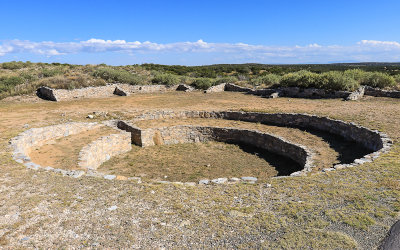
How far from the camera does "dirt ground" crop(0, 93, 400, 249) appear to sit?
4.63 meters

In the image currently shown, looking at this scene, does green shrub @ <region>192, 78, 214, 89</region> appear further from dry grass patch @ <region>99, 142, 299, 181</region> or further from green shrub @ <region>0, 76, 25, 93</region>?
green shrub @ <region>0, 76, 25, 93</region>

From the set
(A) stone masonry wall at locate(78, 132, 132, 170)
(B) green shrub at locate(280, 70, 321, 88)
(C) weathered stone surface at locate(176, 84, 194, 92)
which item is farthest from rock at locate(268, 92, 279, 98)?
(A) stone masonry wall at locate(78, 132, 132, 170)

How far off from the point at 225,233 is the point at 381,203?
344 centimetres

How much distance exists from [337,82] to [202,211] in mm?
21873

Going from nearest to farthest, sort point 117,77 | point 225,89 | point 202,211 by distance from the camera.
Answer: point 202,211 → point 225,89 → point 117,77

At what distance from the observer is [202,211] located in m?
5.59

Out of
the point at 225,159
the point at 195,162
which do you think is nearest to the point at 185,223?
the point at 195,162

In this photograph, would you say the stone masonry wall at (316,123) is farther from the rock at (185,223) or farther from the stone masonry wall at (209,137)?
the rock at (185,223)

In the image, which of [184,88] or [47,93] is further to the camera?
[184,88]

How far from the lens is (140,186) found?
682 cm

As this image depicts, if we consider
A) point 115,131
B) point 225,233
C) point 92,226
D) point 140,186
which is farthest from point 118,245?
point 115,131

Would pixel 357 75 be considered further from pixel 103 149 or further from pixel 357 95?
pixel 103 149

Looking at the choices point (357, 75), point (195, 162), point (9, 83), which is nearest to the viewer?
point (195, 162)

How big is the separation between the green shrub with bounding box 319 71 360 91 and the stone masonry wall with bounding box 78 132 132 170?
1822 centimetres
